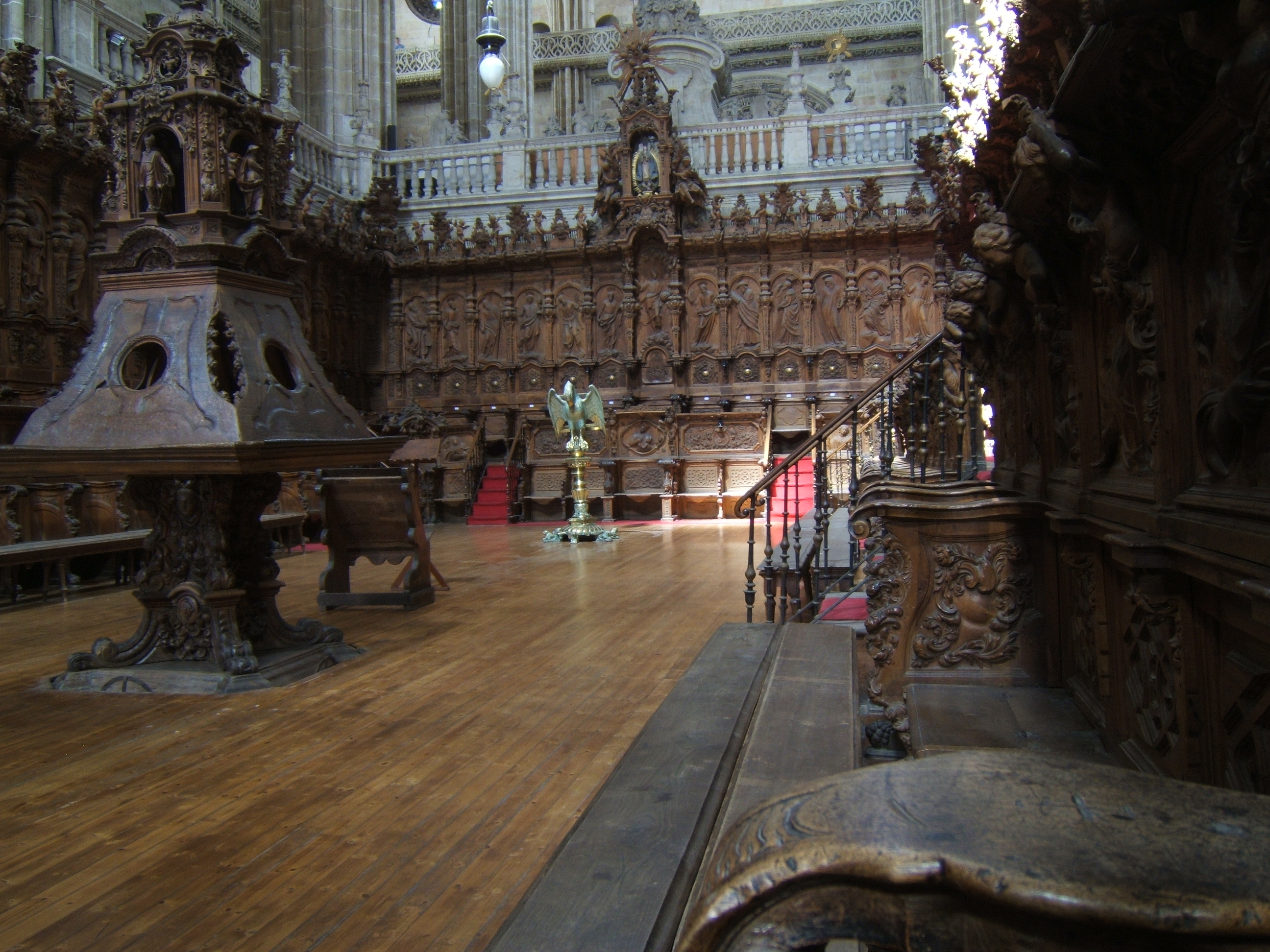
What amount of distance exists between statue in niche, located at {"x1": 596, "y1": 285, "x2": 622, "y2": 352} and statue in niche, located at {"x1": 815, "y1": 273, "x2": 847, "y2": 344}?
3235mm

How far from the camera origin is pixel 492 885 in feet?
6.91

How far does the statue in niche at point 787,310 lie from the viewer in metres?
13.5

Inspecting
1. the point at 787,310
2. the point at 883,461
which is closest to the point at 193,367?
the point at 883,461

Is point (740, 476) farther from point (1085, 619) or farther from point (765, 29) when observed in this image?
point (765, 29)

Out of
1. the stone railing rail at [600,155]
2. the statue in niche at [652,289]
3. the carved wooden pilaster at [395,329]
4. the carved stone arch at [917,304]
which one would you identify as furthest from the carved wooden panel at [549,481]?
the carved stone arch at [917,304]

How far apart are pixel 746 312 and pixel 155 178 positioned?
10551mm

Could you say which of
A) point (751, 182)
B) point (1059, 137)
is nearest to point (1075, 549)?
point (1059, 137)

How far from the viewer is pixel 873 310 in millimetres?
13320

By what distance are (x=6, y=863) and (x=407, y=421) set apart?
11439 mm

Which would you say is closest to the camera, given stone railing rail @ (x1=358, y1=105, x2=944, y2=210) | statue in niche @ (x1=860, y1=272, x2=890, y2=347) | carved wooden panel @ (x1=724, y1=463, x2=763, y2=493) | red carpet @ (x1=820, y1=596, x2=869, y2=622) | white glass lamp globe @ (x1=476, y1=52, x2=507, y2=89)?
red carpet @ (x1=820, y1=596, x2=869, y2=622)

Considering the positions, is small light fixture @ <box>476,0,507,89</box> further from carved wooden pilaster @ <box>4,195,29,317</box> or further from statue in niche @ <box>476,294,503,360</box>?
carved wooden pilaster @ <box>4,195,29,317</box>

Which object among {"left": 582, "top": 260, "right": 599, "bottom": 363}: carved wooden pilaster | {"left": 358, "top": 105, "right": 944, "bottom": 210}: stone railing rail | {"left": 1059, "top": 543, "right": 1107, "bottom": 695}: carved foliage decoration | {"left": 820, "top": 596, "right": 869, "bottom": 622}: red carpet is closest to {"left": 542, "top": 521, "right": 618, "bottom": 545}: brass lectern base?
{"left": 820, "top": 596, "right": 869, "bottom": 622}: red carpet

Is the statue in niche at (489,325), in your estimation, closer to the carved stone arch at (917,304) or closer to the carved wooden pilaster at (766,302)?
the carved wooden pilaster at (766,302)

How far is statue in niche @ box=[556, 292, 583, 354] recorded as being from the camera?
46.6 feet
